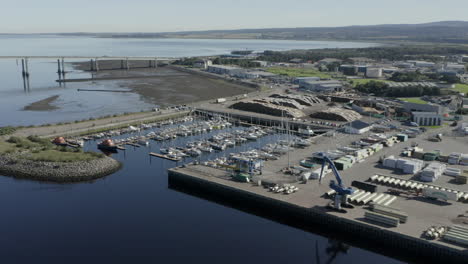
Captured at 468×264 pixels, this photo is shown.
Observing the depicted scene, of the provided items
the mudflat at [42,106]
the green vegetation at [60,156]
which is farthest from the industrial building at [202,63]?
the green vegetation at [60,156]

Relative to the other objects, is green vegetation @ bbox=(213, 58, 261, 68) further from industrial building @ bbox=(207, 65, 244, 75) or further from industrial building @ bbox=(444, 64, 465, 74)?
industrial building @ bbox=(444, 64, 465, 74)

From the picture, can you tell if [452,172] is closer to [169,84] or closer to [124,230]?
[124,230]

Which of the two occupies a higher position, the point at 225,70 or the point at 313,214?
the point at 225,70

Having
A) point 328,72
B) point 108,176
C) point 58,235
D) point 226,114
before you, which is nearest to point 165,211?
point 58,235

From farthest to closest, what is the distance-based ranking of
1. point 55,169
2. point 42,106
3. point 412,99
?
1. point 42,106
2. point 412,99
3. point 55,169

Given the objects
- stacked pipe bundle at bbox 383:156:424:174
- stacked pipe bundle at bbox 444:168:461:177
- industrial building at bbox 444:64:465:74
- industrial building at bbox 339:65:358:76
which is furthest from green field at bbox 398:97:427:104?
industrial building at bbox 444:64:465:74

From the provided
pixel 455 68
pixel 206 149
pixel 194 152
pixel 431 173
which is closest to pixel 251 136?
pixel 206 149
